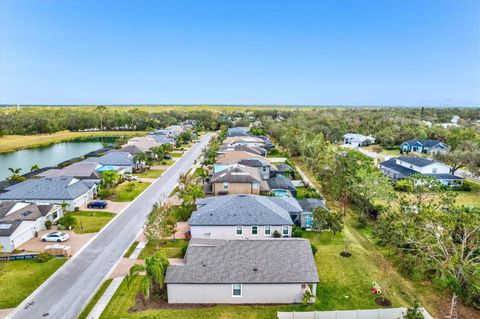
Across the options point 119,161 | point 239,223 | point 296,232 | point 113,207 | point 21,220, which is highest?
point 119,161

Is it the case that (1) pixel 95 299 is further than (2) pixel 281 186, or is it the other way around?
(2) pixel 281 186

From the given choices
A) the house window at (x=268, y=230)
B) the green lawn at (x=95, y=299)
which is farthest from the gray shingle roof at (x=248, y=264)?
the house window at (x=268, y=230)

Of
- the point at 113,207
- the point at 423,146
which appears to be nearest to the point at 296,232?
the point at 113,207

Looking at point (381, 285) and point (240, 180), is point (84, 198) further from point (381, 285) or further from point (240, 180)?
point (381, 285)

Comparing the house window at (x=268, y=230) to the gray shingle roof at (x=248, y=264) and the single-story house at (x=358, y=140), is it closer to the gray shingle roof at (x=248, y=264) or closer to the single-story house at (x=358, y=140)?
the gray shingle roof at (x=248, y=264)

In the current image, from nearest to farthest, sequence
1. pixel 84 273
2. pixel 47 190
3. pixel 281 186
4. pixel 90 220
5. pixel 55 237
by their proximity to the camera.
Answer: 1. pixel 84 273
2. pixel 55 237
3. pixel 90 220
4. pixel 47 190
5. pixel 281 186

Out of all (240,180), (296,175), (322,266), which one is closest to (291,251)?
(322,266)

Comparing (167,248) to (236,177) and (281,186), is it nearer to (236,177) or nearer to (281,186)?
(236,177)

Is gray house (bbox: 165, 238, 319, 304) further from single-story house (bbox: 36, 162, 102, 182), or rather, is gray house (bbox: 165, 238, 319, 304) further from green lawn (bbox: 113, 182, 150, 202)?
single-story house (bbox: 36, 162, 102, 182)
